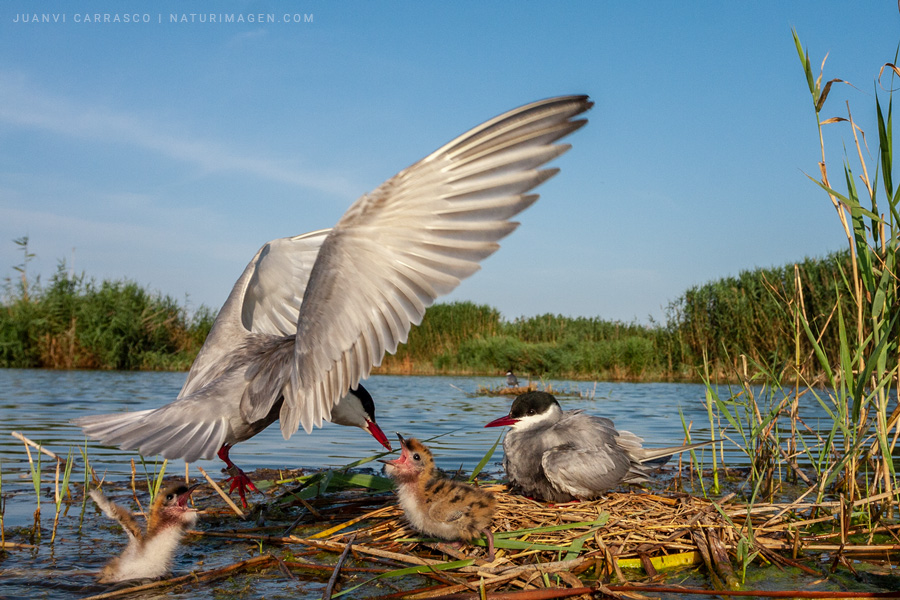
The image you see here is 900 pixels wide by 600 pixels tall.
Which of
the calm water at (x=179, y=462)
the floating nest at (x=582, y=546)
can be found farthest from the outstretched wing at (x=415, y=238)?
the calm water at (x=179, y=462)

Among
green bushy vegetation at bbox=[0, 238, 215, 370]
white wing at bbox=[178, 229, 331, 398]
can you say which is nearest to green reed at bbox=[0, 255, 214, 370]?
green bushy vegetation at bbox=[0, 238, 215, 370]

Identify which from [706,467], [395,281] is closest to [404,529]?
[395,281]

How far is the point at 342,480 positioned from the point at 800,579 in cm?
259

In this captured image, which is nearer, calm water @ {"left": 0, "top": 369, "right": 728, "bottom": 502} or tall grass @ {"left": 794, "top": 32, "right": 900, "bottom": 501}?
tall grass @ {"left": 794, "top": 32, "right": 900, "bottom": 501}

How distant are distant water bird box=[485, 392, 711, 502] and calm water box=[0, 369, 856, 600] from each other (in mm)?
1068

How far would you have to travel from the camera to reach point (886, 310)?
3.72m

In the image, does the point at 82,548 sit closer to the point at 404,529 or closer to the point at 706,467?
the point at 404,529

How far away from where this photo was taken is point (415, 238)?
331 cm

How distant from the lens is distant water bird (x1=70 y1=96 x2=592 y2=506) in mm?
3016

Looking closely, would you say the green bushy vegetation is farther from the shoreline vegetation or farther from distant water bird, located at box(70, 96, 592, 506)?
distant water bird, located at box(70, 96, 592, 506)

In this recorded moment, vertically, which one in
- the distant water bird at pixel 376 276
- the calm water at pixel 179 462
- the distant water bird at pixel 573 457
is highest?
the distant water bird at pixel 376 276

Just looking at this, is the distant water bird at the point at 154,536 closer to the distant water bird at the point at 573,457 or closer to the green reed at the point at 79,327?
the distant water bird at the point at 573,457

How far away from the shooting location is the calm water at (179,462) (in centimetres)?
348

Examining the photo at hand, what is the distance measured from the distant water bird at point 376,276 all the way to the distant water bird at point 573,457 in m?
1.23
